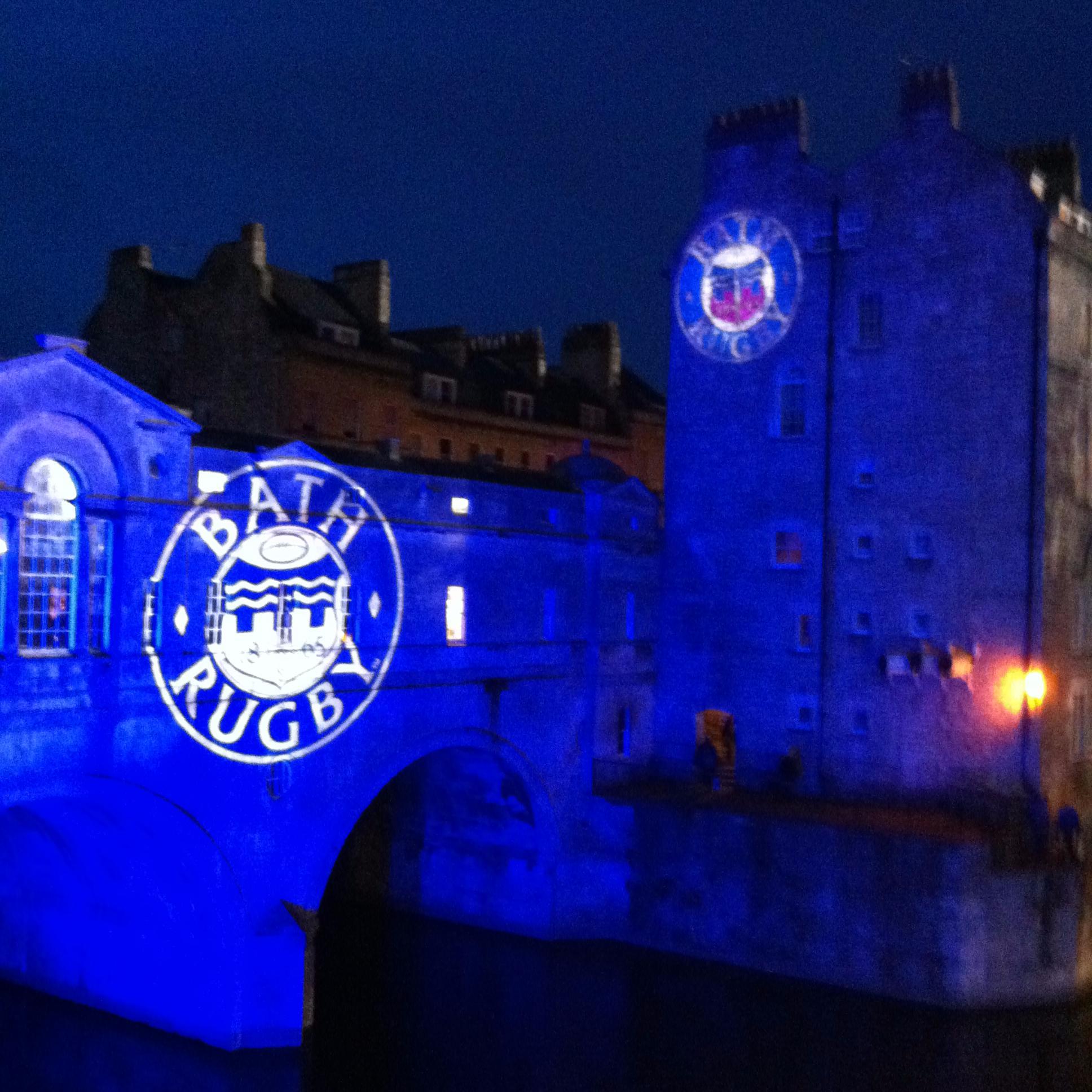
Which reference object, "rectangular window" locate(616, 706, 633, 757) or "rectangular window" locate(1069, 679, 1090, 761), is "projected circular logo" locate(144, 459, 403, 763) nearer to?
"rectangular window" locate(616, 706, 633, 757)

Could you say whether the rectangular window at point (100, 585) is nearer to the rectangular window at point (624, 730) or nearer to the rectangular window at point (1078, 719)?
the rectangular window at point (624, 730)

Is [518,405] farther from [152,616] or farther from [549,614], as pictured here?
[152,616]

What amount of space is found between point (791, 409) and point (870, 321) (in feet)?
9.93

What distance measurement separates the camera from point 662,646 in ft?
125

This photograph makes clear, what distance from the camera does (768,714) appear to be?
3634 centimetres

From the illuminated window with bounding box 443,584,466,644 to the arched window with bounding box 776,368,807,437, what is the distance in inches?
391

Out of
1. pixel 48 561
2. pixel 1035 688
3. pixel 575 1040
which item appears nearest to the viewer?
pixel 48 561

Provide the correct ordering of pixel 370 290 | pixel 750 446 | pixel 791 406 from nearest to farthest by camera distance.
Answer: pixel 791 406
pixel 750 446
pixel 370 290

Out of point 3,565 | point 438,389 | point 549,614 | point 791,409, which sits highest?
point 438,389

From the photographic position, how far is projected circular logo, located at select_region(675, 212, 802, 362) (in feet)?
119

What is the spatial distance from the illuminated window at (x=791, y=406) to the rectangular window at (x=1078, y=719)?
9324mm

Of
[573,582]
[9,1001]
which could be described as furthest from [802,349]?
[9,1001]

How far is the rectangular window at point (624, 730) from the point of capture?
3697 centimetres

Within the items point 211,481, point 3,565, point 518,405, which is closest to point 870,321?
point 211,481
